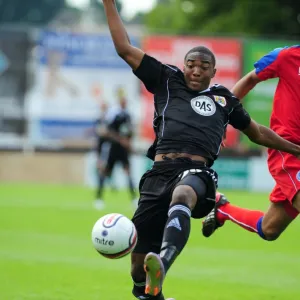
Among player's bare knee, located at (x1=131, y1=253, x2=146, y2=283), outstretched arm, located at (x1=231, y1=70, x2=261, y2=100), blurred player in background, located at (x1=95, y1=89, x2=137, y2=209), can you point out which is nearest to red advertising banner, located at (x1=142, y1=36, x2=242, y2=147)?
blurred player in background, located at (x1=95, y1=89, x2=137, y2=209)

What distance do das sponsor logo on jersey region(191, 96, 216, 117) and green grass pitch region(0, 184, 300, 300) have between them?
7.32 ft

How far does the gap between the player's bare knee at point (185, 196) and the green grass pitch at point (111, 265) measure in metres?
2.09

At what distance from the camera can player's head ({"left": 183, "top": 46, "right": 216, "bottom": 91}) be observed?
24.7ft

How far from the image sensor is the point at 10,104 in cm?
3000

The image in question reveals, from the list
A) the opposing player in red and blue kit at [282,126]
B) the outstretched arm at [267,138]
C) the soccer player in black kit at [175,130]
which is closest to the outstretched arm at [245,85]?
the opposing player in red and blue kit at [282,126]

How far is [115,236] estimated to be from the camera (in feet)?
22.4

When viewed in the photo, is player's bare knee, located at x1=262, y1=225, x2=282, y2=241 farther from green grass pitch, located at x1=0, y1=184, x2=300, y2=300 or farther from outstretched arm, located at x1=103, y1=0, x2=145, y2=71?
outstretched arm, located at x1=103, y1=0, x2=145, y2=71

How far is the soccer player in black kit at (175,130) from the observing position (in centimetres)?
737

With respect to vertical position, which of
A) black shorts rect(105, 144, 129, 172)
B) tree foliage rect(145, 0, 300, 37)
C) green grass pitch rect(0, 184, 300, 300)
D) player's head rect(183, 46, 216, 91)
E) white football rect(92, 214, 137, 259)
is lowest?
green grass pitch rect(0, 184, 300, 300)

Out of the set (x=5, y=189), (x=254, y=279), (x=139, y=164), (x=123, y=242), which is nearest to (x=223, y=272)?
(x=254, y=279)

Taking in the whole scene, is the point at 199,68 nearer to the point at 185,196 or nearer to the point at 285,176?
the point at 185,196

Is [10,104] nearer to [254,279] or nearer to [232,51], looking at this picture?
[232,51]

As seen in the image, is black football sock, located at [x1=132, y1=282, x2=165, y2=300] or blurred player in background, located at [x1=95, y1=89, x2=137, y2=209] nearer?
black football sock, located at [x1=132, y1=282, x2=165, y2=300]

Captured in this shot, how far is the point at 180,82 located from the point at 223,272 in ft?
13.1
